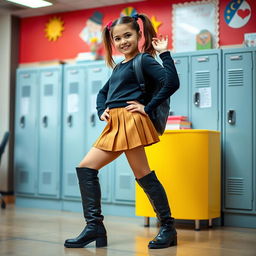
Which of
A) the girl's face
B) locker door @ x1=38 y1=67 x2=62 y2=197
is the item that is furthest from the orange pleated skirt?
locker door @ x1=38 y1=67 x2=62 y2=197

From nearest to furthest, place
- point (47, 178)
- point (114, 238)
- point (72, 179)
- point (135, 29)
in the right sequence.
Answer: point (135, 29) < point (114, 238) < point (72, 179) < point (47, 178)

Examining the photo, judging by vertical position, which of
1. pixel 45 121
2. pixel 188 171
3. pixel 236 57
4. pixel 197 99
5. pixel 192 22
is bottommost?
pixel 188 171

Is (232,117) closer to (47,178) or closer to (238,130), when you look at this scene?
(238,130)

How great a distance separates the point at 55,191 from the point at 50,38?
6.90 feet

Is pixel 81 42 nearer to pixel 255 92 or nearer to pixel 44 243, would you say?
pixel 255 92

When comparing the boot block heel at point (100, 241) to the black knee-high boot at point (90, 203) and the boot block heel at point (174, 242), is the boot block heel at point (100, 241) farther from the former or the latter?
the boot block heel at point (174, 242)

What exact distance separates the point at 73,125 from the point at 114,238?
222cm

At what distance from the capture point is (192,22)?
5.54 meters

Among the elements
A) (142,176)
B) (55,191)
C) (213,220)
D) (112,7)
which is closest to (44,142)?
(55,191)

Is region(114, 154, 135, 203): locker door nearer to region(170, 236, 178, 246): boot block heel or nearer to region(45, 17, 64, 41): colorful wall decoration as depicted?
region(170, 236, 178, 246): boot block heel

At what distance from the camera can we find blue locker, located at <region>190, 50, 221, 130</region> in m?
4.75

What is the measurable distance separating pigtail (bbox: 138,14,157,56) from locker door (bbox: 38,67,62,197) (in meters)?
2.74

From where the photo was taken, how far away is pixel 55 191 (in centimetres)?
582

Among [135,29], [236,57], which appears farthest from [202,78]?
[135,29]
